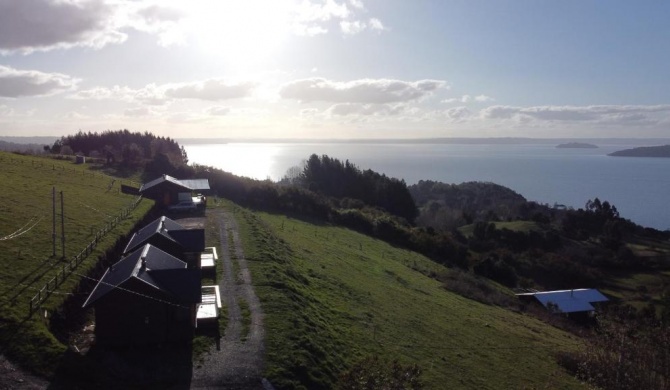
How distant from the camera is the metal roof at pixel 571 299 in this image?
41.1m

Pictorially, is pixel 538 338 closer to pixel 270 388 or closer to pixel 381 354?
pixel 381 354

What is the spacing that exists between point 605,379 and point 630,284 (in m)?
49.2

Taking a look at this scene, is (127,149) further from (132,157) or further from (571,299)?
(571,299)

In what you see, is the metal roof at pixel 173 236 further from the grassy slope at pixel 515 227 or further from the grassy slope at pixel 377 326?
the grassy slope at pixel 515 227

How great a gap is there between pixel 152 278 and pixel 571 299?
35.5 metres

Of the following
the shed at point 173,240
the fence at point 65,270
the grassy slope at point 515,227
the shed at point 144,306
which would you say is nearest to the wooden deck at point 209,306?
the shed at point 144,306

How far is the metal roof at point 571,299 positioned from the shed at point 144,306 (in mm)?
31771

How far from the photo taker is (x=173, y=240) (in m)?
25.7

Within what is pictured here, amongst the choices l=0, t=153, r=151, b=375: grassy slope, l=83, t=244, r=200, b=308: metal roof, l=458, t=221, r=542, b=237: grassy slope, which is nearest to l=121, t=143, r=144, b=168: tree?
l=0, t=153, r=151, b=375: grassy slope

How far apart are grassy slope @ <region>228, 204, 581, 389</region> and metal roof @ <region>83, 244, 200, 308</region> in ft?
11.2

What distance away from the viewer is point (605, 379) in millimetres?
20281

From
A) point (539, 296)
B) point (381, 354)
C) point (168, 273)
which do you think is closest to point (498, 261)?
point (539, 296)

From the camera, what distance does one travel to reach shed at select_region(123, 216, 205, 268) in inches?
984

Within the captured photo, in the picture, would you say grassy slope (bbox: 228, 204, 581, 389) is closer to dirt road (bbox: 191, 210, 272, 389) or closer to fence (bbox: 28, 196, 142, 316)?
dirt road (bbox: 191, 210, 272, 389)
